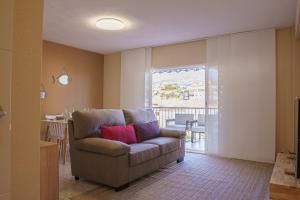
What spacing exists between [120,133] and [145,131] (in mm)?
580

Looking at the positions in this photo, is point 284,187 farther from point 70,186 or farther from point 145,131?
point 70,186

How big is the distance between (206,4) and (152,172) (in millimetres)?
2513

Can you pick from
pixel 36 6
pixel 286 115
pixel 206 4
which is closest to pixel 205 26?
pixel 206 4

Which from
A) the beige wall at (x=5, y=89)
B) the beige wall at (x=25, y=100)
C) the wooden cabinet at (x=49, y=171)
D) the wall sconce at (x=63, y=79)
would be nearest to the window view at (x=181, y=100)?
the wall sconce at (x=63, y=79)

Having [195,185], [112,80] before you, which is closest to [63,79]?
[112,80]

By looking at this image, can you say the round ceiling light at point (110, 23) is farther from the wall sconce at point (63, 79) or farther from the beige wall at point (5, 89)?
the beige wall at point (5, 89)

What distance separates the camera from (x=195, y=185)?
9.87ft

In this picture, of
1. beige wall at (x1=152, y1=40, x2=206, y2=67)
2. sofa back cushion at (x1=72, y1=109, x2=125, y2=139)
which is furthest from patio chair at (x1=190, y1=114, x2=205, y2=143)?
sofa back cushion at (x1=72, y1=109, x2=125, y2=139)

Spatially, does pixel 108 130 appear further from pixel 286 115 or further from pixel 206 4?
pixel 286 115

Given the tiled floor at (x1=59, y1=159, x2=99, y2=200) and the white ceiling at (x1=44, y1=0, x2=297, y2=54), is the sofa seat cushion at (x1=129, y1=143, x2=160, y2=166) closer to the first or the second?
the tiled floor at (x1=59, y1=159, x2=99, y2=200)

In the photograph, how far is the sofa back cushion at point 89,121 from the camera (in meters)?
3.11

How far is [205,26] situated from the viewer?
4.08 m

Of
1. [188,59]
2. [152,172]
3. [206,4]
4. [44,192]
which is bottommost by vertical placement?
[152,172]

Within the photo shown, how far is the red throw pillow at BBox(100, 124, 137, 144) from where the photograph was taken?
10.5 feet
